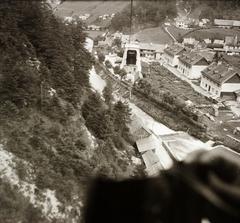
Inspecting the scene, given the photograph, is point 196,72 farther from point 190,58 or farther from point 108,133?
point 108,133

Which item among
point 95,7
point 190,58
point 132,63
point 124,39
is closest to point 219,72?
point 190,58

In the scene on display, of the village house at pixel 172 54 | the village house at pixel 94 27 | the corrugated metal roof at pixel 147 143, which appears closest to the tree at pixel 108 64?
the village house at pixel 172 54

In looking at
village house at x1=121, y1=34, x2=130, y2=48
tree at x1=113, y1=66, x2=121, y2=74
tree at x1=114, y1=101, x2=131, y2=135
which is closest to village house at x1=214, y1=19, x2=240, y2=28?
village house at x1=121, y1=34, x2=130, y2=48

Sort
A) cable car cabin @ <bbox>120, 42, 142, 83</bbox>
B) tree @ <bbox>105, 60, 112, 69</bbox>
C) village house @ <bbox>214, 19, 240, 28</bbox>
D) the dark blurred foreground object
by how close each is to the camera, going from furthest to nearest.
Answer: village house @ <bbox>214, 19, 240, 28</bbox> → tree @ <bbox>105, 60, 112, 69</bbox> → cable car cabin @ <bbox>120, 42, 142, 83</bbox> → the dark blurred foreground object

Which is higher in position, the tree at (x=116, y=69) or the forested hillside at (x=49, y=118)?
the forested hillside at (x=49, y=118)

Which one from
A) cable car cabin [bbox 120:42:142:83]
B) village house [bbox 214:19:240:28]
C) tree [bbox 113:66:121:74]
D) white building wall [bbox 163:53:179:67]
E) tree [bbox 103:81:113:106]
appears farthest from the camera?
village house [bbox 214:19:240:28]

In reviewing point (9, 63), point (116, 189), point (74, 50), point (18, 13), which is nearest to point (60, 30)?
point (74, 50)

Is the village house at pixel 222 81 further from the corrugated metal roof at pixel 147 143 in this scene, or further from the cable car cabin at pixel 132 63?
the corrugated metal roof at pixel 147 143

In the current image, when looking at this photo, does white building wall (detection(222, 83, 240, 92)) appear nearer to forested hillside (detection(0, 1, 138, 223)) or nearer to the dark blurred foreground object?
forested hillside (detection(0, 1, 138, 223))
